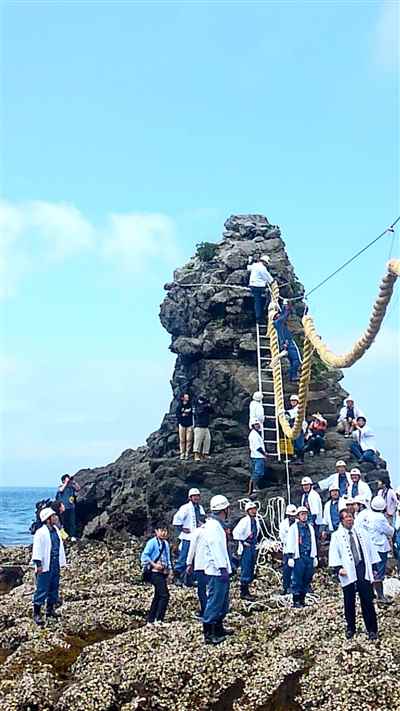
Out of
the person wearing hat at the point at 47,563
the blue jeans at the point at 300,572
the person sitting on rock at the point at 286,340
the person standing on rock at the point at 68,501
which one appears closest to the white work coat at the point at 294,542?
the blue jeans at the point at 300,572

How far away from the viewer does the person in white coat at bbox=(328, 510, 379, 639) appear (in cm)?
1583

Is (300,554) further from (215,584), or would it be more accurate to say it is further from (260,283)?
(260,283)

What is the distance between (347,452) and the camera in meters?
29.0

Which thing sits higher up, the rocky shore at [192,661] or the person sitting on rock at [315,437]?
the person sitting on rock at [315,437]

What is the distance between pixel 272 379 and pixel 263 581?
Result: 939 centimetres

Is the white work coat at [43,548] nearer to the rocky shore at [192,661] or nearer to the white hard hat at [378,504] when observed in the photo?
the rocky shore at [192,661]

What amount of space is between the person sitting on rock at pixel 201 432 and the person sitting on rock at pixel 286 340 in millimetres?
3428

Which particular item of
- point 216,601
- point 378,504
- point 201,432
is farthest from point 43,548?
point 201,432

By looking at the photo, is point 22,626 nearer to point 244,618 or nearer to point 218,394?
point 244,618

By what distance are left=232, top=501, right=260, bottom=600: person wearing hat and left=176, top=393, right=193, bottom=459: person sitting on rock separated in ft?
31.1

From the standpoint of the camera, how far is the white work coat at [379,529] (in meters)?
20.3

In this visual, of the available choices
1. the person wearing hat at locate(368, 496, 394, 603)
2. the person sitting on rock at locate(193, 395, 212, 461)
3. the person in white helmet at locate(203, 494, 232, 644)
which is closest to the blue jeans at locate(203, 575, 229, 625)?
the person in white helmet at locate(203, 494, 232, 644)

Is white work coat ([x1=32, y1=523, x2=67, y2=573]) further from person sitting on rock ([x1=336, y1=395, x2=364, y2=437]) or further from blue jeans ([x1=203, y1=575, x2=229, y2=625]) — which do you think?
person sitting on rock ([x1=336, y1=395, x2=364, y2=437])

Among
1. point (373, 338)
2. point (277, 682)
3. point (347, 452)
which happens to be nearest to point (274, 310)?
point (347, 452)
